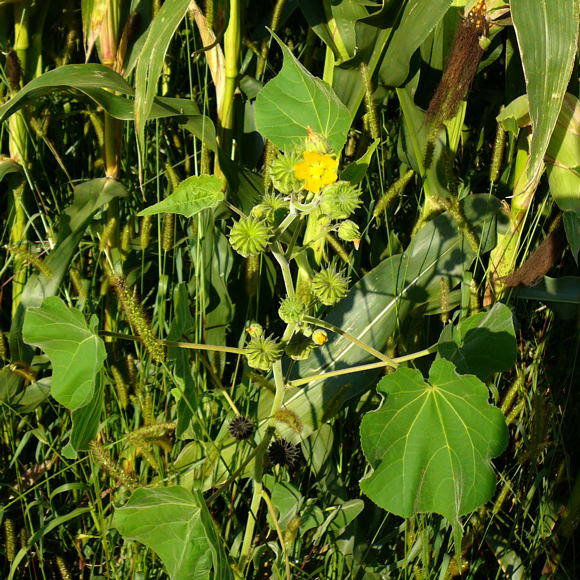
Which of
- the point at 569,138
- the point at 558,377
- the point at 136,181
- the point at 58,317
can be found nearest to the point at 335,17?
the point at 569,138

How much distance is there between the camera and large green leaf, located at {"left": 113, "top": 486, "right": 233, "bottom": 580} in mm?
982

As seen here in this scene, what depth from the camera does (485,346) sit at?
40.6 inches

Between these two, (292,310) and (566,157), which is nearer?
(292,310)

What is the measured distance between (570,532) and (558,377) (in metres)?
0.39

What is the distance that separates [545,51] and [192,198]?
481mm

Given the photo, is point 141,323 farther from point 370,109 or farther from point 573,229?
point 573,229

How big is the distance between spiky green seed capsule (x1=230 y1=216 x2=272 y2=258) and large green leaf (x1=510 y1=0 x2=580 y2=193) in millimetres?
Answer: 330

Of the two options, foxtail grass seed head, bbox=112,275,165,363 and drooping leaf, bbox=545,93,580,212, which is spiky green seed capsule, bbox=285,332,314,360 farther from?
drooping leaf, bbox=545,93,580,212

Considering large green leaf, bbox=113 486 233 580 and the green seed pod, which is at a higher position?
the green seed pod

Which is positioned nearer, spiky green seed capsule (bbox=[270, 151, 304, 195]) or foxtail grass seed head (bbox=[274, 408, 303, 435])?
spiky green seed capsule (bbox=[270, 151, 304, 195])

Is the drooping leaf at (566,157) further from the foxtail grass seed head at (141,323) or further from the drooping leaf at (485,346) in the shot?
the foxtail grass seed head at (141,323)

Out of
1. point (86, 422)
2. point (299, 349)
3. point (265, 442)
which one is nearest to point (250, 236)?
point (299, 349)

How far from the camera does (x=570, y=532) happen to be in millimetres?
1237

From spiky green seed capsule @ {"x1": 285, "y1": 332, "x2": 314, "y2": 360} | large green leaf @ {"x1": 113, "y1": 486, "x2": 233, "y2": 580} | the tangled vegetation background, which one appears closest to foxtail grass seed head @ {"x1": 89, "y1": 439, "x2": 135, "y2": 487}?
the tangled vegetation background
